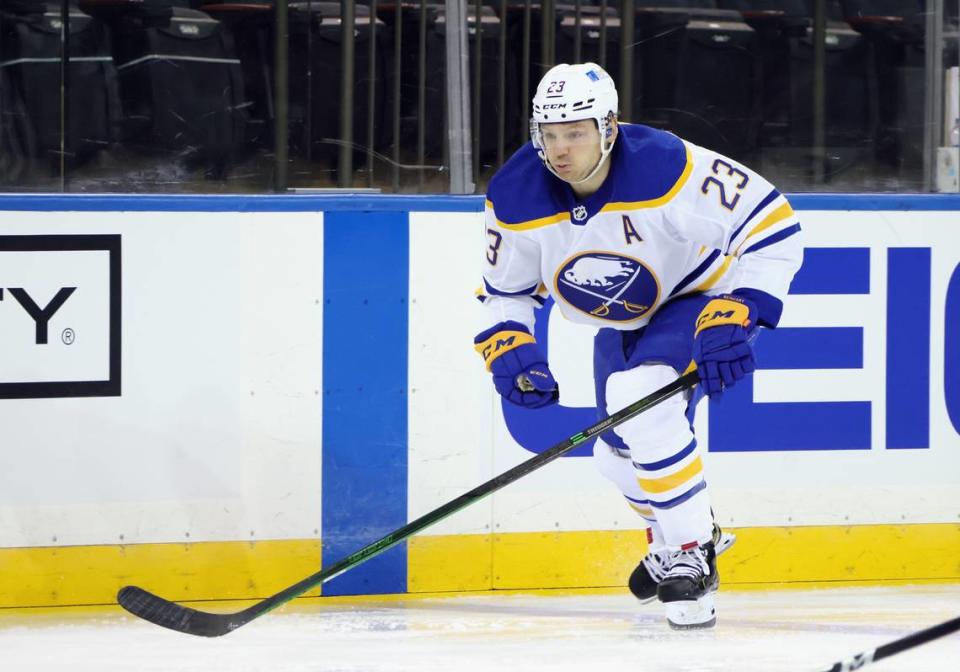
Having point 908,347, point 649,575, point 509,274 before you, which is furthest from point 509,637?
point 908,347

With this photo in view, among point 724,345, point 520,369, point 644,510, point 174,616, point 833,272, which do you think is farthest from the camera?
point 833,272

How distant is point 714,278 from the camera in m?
3.21

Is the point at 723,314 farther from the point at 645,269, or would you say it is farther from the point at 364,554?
the point at 364,554

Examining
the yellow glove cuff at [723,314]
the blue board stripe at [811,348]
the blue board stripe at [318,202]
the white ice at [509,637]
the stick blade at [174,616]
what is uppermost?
the blue board stripe at [318,202]

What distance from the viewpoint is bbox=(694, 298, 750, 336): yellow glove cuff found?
2.92m

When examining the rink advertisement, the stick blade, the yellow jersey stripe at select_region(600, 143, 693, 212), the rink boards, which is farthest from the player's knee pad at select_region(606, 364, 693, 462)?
the rink advertisement

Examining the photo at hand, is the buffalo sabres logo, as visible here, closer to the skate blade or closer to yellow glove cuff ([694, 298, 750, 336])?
yellow glove cuff ([694, 298, 750, 336])

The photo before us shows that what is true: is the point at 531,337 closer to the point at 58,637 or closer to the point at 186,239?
the point at 186,239

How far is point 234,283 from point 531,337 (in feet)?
2.82

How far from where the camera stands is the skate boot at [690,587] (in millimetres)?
3150

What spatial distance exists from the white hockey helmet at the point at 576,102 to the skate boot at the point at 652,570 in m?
0.87

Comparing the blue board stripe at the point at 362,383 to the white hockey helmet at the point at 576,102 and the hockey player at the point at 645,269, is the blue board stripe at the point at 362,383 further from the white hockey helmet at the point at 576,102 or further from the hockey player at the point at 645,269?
the white hockey helmet at the point at 576,102

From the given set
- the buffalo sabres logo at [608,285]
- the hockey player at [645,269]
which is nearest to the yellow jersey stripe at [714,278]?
the hockey player at [645,269]

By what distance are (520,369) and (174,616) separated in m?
0.91
